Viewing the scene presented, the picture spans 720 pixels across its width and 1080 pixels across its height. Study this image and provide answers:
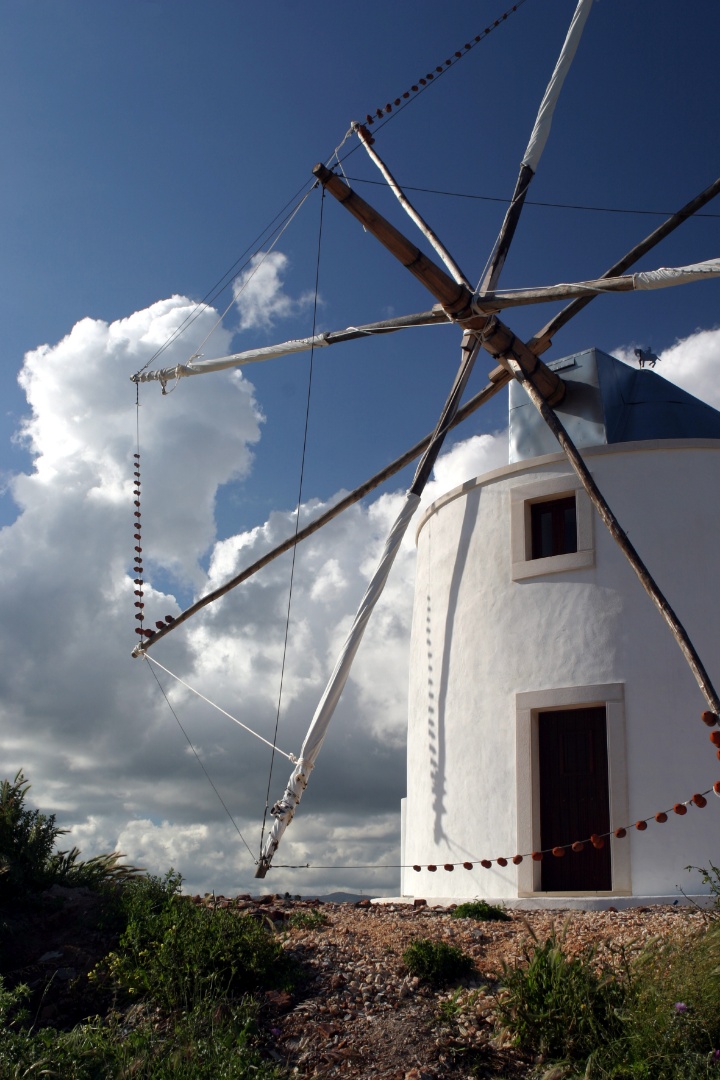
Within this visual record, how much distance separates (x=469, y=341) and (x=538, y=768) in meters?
5.19

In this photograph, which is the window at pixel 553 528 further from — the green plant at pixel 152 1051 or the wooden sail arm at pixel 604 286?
the green plant at pixel 152 1051

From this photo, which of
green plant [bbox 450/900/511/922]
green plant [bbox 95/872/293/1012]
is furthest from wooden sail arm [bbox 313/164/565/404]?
green plant [bbox 95/872/293/1012]

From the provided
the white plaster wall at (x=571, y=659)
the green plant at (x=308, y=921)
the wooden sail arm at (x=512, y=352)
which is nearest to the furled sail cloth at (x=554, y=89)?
the wooden sail arm at (x=512, y=352)

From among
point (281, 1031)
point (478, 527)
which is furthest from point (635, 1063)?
point (478, 527)

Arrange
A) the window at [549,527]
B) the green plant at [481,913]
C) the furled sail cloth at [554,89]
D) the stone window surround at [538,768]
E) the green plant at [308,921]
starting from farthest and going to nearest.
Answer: the furled sail cloth at [554,89]
the window at [549,527]
the stone window surround at [538,768]
the green plant at [481,913]
the green plant at [308,921]

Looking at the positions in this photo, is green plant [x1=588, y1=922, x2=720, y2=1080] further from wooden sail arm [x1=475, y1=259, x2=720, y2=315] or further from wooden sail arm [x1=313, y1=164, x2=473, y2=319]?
wooden sail arm [x1=313, y1=164, x2=473, y2=319]

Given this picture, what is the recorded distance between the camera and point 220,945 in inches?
281

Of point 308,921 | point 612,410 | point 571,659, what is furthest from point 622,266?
point 308,921

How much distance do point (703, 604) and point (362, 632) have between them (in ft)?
12.1

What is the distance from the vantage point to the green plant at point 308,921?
853cm

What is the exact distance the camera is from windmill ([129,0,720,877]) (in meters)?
10.0

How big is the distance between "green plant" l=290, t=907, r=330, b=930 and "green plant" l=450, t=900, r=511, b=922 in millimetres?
1395

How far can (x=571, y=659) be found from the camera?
36.7 feet

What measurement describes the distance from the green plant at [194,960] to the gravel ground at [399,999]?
29 centimetres
